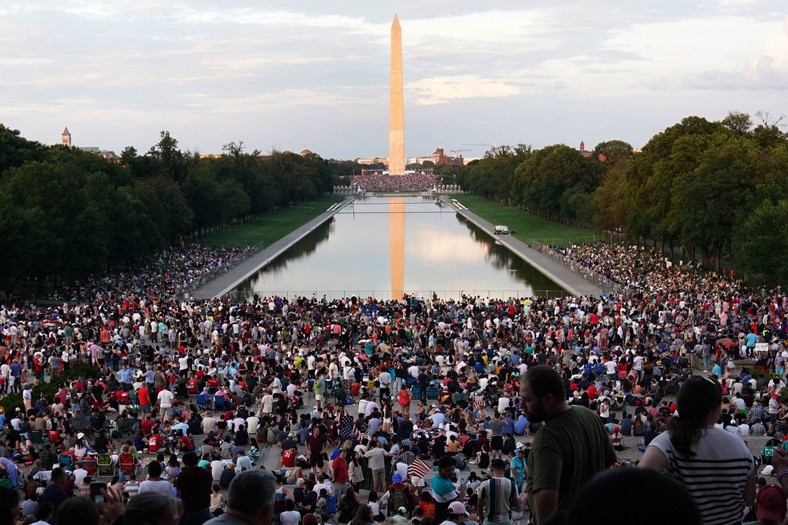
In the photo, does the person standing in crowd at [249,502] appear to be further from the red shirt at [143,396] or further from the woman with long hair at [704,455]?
the red shirt at [143,396]

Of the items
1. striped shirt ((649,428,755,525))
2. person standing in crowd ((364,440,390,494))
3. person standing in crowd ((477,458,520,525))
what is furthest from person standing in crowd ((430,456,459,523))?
striped shirt ((649,428,755,525))

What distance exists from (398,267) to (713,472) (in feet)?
171

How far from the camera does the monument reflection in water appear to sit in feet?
152

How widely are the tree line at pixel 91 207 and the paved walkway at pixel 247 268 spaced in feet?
16.8

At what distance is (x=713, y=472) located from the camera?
15.2 feet

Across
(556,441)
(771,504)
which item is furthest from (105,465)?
(771,504)

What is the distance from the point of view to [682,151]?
55.3 meters

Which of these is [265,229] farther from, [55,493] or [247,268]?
[55,493]

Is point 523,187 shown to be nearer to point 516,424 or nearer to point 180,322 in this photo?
point 180,322

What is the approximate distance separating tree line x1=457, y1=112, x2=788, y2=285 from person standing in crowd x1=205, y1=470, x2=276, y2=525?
115ft

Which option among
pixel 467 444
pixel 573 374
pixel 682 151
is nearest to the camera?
pixel 467 444

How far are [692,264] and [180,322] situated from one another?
95.5ft

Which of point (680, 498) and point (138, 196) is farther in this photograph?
point (138, 196)

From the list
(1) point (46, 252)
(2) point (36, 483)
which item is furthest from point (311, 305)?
(2) point (36, 483)
